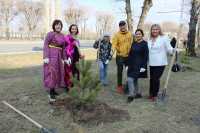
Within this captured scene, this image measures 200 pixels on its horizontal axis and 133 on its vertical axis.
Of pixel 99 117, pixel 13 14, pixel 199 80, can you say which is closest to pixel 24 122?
pixel 99 117

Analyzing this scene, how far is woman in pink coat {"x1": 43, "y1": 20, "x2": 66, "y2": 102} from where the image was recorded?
738 cm

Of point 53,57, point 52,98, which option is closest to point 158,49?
point 53,57

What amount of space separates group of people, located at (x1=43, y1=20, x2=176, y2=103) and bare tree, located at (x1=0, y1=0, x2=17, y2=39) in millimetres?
52107

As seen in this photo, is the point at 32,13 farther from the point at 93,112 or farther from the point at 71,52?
the point at 93,112

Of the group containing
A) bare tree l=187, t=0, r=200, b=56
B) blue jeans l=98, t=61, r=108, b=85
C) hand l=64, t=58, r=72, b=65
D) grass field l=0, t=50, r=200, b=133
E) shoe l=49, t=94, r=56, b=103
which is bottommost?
grass field l=0, t=50, r=200, b=133

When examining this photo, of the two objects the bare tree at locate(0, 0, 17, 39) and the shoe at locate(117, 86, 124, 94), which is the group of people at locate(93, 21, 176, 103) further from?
the bare tree at locate(0, 0, 17, 39)

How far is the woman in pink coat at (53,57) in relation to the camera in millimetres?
7379

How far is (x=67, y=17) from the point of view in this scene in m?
66.2

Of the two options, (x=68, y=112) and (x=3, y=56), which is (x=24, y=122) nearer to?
(x=68, y=112)

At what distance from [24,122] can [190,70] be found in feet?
32.9

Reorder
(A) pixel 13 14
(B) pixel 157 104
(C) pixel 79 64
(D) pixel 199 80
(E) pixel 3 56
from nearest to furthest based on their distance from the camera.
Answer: (C) pixel 79 64, (B) pixel 157 104, (D) pixel 199 80, (E) pixel 3 56, (A) pixel 13 14

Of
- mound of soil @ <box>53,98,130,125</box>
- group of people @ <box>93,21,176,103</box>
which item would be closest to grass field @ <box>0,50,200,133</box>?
mound of soil @ <box>53,98,130,125</box>

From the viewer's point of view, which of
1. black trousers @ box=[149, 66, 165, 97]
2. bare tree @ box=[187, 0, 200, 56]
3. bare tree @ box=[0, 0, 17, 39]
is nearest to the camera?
black trousers @ box=[149, 66, 165, 97]

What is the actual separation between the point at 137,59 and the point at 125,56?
0.78m
